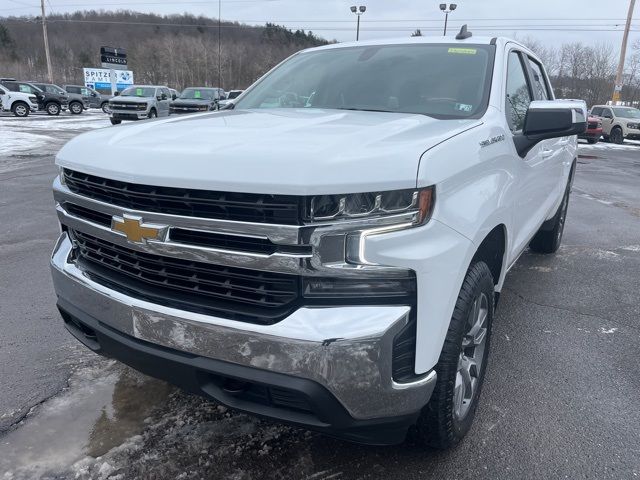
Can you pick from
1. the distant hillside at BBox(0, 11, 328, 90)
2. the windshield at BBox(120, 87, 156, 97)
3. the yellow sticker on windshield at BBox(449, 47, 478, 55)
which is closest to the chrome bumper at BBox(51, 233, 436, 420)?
A: the yellow sticker on windshield at BBox(449, 47, 478, 55)

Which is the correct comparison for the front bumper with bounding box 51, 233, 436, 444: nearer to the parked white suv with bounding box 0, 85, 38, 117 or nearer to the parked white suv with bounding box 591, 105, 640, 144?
the parked white suv with bounding box 591, 105, 640, 144

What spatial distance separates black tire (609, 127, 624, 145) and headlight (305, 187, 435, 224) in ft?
90.9

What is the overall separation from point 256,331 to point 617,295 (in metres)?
4.13

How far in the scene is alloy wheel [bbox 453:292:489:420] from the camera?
2.42 m

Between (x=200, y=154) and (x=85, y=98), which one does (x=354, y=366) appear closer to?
(x=200, y=154)

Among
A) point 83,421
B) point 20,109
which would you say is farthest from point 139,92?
point 83,421

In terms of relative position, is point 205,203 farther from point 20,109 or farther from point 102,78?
point 102,78

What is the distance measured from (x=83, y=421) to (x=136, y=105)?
73.8 feet

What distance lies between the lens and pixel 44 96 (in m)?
30.8

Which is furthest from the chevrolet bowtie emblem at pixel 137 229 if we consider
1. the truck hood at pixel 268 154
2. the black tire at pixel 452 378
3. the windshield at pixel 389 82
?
the windshield at pixel 389 82

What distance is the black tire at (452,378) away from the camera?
6.94ft

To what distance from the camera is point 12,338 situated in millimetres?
3557

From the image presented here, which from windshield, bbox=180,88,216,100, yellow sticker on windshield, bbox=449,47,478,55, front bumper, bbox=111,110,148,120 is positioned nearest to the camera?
yellow sticker on windshield, bbox=449,47,478,55

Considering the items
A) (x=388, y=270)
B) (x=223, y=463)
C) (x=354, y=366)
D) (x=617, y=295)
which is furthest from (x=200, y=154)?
(x=617, y=295)
